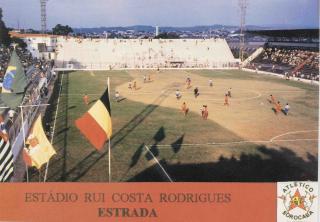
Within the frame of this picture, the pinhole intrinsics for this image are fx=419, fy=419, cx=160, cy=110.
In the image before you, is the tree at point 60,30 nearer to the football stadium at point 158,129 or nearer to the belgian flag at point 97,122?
the football stadium at point 158,129

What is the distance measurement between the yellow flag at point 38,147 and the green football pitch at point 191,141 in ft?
9.19

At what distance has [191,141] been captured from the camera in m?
22.3

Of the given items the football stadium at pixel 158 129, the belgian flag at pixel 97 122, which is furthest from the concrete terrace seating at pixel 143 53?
the belgian flag at pixel 97 122

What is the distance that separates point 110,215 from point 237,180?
7516mm

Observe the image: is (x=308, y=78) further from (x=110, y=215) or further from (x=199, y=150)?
(x=110, y=215)

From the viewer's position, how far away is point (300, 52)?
202ft

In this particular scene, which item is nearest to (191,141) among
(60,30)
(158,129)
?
(158,129)

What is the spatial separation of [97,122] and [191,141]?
1036 centimetres

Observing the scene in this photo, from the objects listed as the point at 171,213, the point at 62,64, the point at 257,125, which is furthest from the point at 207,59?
the point at 171,213

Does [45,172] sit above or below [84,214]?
below

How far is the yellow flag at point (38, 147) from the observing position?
13.5 m

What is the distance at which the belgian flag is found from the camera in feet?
41.2

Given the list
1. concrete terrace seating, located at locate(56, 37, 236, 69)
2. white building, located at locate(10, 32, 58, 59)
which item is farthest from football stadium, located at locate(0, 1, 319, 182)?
white building, located at locate(10, 32, 58, 59)

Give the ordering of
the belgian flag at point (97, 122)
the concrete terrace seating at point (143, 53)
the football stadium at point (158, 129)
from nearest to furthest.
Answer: the belgian flag at point (97, 122)
the football stadium at point (158, 129)
the concrete terrace seating at point (143, 53)
